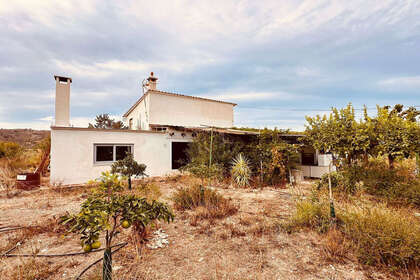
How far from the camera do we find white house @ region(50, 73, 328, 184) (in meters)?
9.78

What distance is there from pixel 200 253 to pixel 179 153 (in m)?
10.2

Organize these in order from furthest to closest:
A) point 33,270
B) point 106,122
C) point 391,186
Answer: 1. point 106,122
2. point 391,186
3. point 33,270

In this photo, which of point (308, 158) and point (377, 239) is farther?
point (308, 158)

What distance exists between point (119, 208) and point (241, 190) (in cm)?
781

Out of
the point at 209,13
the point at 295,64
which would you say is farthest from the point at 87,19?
the point at 295,64

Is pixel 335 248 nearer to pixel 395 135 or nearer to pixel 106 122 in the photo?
pixel 395 135

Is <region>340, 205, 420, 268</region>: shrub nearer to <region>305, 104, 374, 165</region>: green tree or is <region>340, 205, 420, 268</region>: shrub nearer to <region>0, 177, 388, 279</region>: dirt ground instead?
<region>0, 177, 388, 279</region>: dirt ground

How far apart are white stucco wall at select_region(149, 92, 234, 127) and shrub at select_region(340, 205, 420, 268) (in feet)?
44.5

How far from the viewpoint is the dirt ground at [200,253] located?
114 inches

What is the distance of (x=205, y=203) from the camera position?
5.98 m

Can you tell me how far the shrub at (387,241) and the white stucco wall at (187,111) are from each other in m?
13.6

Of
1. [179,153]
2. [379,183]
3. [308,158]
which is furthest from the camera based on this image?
[179,153]

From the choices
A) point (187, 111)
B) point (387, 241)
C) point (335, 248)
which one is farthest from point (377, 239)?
point (187, 111)

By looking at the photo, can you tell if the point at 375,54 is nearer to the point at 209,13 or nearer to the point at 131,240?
the point at 209,13
